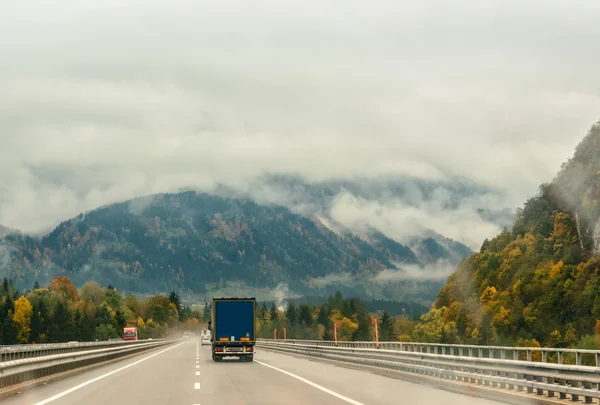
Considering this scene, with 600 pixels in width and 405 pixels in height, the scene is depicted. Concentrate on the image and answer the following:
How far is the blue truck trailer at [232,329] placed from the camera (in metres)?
48.1

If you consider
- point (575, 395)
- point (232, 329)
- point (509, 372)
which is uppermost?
point (232, 329)

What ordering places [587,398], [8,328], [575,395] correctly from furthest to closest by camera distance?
[8,328]
[575,395]
[587,398]

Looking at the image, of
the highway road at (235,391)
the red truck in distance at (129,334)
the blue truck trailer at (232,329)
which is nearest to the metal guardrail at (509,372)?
the highway road at (235,391)

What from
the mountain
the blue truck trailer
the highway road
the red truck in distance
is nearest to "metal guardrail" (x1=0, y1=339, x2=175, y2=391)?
the highway road

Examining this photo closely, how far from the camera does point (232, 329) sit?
1905 inches

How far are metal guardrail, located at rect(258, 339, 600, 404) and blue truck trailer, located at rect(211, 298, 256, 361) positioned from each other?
11.6 m

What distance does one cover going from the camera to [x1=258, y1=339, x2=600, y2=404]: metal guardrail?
18.1 m

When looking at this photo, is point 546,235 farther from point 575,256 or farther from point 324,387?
point 324,387

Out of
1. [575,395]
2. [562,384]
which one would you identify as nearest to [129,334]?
[562,384]

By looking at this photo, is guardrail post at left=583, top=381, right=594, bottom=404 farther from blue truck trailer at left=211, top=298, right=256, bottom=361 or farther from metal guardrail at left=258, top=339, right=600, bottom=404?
blue truck trailer at left=211, top=298, right=256, bottom=361

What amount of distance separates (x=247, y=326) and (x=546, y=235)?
148488mm

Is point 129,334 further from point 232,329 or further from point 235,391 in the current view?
point 235,391

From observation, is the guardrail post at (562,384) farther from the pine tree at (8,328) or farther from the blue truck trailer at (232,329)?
the pine tree at (8,328)

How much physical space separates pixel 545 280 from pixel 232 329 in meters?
127
